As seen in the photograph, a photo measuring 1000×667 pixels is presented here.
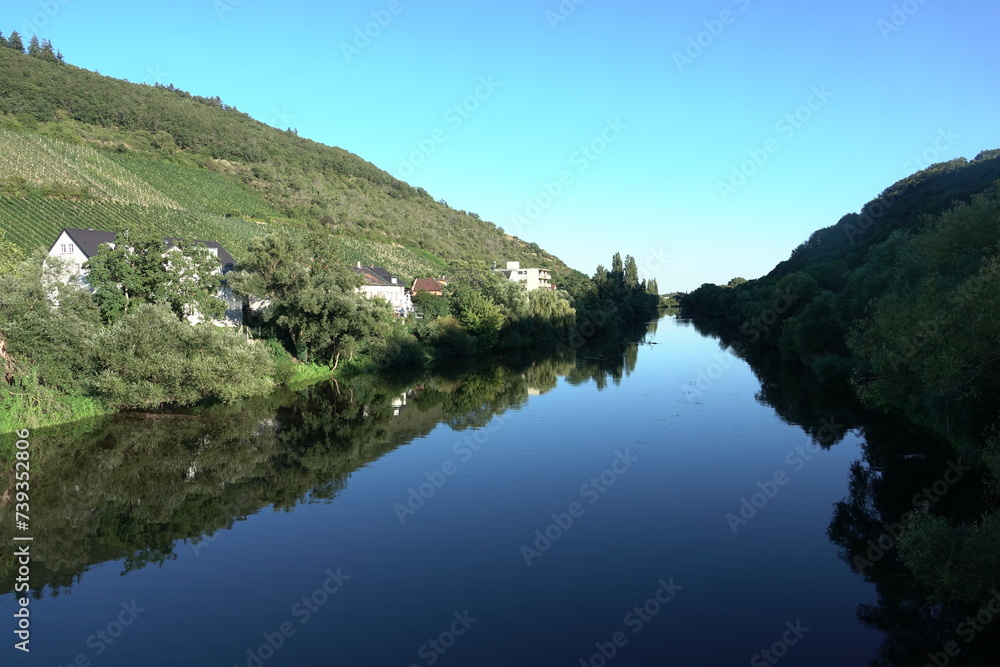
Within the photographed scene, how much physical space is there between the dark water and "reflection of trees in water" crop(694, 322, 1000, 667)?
0.35 ft

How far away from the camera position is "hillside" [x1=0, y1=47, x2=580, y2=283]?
7225 cm

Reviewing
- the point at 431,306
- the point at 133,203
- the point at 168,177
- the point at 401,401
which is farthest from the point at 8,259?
the point at 168,177

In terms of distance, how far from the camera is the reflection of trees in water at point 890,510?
12.5 m

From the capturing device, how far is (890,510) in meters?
19.8

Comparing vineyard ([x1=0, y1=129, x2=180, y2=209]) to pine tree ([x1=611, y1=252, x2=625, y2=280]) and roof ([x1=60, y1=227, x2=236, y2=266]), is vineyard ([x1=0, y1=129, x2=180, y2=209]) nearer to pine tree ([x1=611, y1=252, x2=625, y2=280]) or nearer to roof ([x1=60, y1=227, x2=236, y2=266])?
roof ([x1=60, y1=227, x2=236, y2=266])

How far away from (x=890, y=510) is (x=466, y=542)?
13.3 m

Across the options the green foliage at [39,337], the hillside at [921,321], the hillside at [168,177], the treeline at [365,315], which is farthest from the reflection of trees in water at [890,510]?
the hillside at [168,177]

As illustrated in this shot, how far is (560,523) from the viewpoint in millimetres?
18797

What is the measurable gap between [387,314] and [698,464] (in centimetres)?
2910

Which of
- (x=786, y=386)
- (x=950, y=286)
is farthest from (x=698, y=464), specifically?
(x=786, y=386)

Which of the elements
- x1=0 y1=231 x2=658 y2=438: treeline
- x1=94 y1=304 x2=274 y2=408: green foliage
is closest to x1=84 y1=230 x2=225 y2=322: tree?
x1=0 y1=231 x2=658 y2=438: treeline

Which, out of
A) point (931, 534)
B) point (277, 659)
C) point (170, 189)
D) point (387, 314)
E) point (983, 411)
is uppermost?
point (983, 411)

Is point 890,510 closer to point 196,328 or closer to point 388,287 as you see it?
point 196,328

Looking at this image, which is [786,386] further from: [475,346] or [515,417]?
[475,346]
